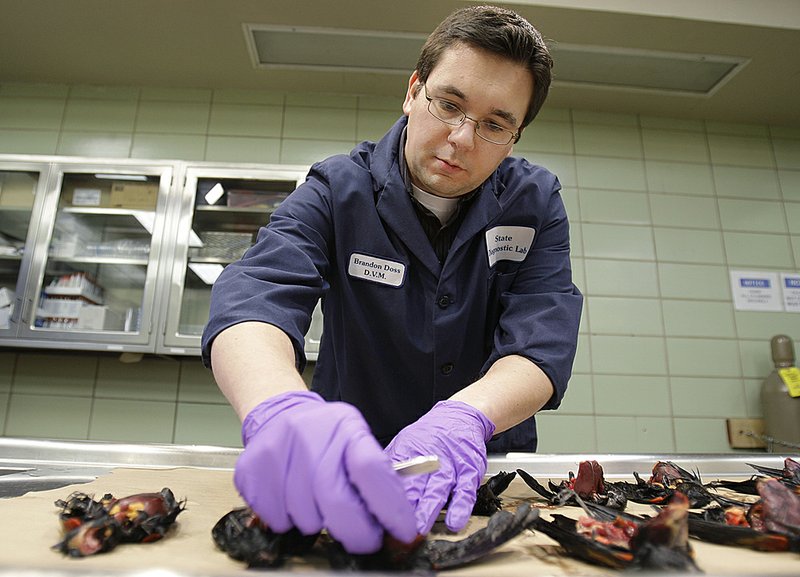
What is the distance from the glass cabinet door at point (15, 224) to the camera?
2744mm

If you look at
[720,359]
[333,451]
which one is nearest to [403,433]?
[333,451]

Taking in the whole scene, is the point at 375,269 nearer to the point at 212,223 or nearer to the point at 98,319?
the point at 212,223

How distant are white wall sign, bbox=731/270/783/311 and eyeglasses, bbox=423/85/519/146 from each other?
264cm

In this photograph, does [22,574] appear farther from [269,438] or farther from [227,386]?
[227,386]

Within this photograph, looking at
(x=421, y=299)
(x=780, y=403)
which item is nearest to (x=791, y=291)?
(x=780, y=403)

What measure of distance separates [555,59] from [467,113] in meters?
2.02

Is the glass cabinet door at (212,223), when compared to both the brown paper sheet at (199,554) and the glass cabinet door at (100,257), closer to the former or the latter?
the glass cabinet door at (100,257)

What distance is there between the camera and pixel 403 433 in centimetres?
99

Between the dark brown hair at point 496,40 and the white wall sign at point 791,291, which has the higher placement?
the dark brown hair at point 496,40

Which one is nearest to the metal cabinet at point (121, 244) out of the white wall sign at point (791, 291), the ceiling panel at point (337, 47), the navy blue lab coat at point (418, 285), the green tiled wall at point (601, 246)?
the green tiled wall at point (601, 246)

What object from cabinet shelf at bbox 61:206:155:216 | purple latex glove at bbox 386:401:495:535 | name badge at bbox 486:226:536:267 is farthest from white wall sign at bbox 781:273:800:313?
cabinet shelf at bbox 61:206:155:216

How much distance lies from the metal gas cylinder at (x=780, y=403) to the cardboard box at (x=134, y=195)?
341 centimetres

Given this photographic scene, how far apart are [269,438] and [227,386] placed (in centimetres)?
25

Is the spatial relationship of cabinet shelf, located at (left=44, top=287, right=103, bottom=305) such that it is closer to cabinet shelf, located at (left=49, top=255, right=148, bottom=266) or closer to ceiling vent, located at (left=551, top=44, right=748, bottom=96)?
cabinet shelf, located at (left=49, top=255, right=148, bottom=266)
